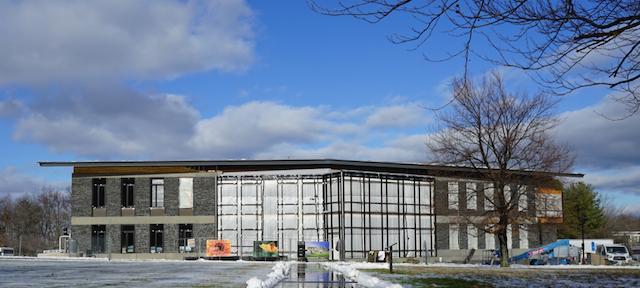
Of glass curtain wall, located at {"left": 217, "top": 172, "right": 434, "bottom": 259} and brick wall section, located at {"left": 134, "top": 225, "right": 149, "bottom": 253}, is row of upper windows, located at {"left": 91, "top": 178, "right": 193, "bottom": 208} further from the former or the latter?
glass curtain wall, located at {"left": 217, "top": 172, "right": 434, "bottom": 259}

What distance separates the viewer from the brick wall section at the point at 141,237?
73.1 m

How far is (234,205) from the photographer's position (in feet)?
241

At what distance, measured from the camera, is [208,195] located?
73.4 m

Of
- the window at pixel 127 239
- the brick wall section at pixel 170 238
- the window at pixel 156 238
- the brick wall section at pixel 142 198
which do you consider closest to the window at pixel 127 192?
the brick wall section at pixel 142 198

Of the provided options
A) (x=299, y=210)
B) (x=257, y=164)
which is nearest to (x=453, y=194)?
(x=299, y=210)

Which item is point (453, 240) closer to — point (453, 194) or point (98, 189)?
point (453, 194)

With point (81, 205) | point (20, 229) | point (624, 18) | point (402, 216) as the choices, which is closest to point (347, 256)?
point (402, 216)

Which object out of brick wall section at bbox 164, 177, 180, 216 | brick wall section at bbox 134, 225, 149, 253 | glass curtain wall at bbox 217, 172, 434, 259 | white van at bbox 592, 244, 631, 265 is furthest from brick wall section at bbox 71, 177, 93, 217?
white van at bbox 592, 244, 631, 265

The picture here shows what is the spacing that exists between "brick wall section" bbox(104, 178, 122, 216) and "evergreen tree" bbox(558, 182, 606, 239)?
198 ft

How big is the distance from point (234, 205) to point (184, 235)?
5.76 meters

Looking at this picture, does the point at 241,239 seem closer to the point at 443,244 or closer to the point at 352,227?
the point at 352,227

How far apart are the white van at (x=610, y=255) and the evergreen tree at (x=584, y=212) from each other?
3200cm

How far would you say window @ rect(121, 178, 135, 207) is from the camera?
74250mm

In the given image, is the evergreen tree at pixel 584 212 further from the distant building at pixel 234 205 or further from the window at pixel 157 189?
the window at pixel 157 189
